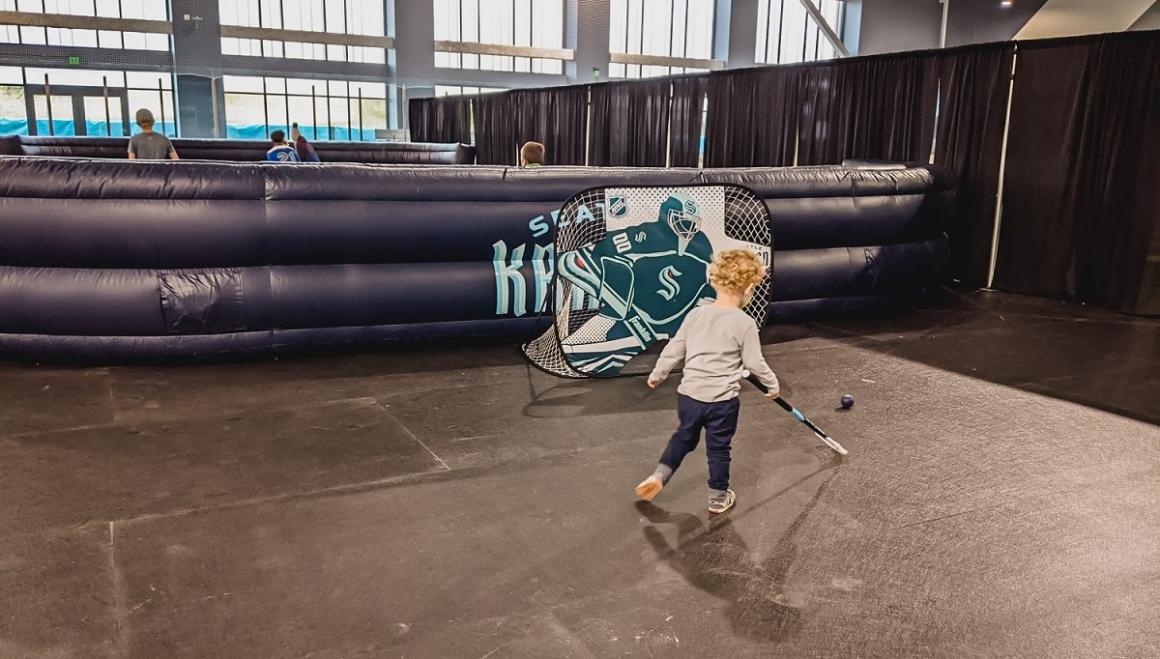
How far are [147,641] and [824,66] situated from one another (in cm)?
1226

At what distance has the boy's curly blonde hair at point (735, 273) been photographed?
3.21 metres

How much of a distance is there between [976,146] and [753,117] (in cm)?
575

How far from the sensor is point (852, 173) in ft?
23.1

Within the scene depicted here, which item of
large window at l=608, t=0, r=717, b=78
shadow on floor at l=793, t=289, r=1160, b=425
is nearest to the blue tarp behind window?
large window at l=608, t=0, r=717, b=78

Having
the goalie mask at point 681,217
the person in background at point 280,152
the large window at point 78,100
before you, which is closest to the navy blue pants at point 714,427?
the goalie mask at point 681,217

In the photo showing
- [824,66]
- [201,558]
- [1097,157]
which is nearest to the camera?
[201,558]

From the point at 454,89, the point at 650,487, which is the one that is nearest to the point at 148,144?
the point at 650,487

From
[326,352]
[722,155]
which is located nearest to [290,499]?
[326,352]

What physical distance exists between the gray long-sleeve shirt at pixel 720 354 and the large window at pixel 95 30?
2728 centimetres

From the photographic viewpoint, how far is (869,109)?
1158 centimetres

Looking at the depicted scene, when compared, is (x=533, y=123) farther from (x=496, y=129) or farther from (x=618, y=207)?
(x=618, y=207)

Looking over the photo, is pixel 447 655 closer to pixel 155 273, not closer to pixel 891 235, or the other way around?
pixel 155 273

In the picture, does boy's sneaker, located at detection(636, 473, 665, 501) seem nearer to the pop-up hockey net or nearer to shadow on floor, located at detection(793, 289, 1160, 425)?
the pop-up hockey net

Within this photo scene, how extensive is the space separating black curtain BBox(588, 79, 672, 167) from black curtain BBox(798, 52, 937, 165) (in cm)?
419
